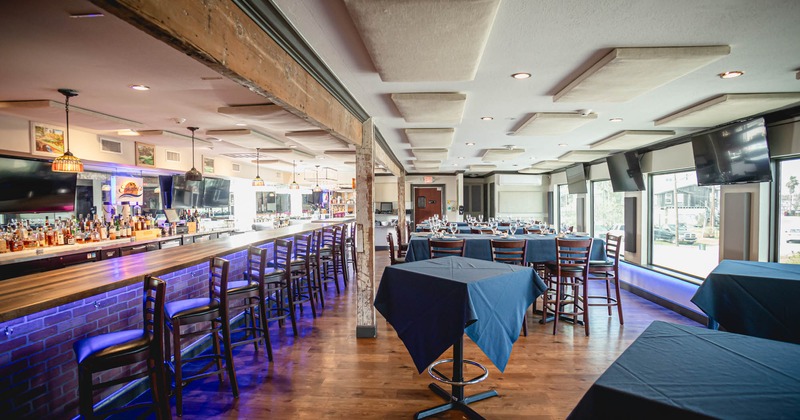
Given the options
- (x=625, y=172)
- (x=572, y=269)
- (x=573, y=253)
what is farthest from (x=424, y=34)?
(x=625, y=172)

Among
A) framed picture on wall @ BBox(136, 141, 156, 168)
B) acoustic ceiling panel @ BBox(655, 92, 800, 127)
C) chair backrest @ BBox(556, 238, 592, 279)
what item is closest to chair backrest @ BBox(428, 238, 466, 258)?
chair backrest @ BBox(556, 238, 592, 279)

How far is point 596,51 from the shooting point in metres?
2.55

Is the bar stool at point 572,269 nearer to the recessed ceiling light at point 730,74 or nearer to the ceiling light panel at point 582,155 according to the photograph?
the recessed ceiling light at point 730,74

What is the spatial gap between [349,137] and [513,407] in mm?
2849

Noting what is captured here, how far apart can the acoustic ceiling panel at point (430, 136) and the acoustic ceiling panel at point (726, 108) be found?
2860 millimetres

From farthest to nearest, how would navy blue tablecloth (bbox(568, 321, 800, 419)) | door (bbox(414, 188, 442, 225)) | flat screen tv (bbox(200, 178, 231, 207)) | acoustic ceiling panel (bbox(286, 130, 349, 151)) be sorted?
door (bbox(414, 188, 442, 225)), flat screen tv (bbox(200, 178, 231, 207)), acoustic ceiling panel (bbox(286, 130, 349, 151)), navy blue tablecloth (bbox(568, 321, 800, 419))

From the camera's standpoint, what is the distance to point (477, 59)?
2.44 meters

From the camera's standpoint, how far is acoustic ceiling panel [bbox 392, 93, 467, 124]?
11.3 ft

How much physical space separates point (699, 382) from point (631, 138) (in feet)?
18.4

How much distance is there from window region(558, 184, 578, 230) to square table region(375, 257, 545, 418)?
9417 mm

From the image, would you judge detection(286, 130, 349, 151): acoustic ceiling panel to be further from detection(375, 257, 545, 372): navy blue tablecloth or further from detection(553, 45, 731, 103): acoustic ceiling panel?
detection(553, 45, 731, 103): acoustic ceiling panel

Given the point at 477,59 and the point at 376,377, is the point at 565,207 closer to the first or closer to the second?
the point at 376,377

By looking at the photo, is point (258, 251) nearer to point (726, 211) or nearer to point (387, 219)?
point (726, 211)

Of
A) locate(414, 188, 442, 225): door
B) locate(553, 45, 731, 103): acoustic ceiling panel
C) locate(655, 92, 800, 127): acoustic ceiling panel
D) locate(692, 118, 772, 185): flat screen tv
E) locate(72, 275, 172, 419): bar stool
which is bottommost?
locate(72, 275, 172, 419): bar stool
